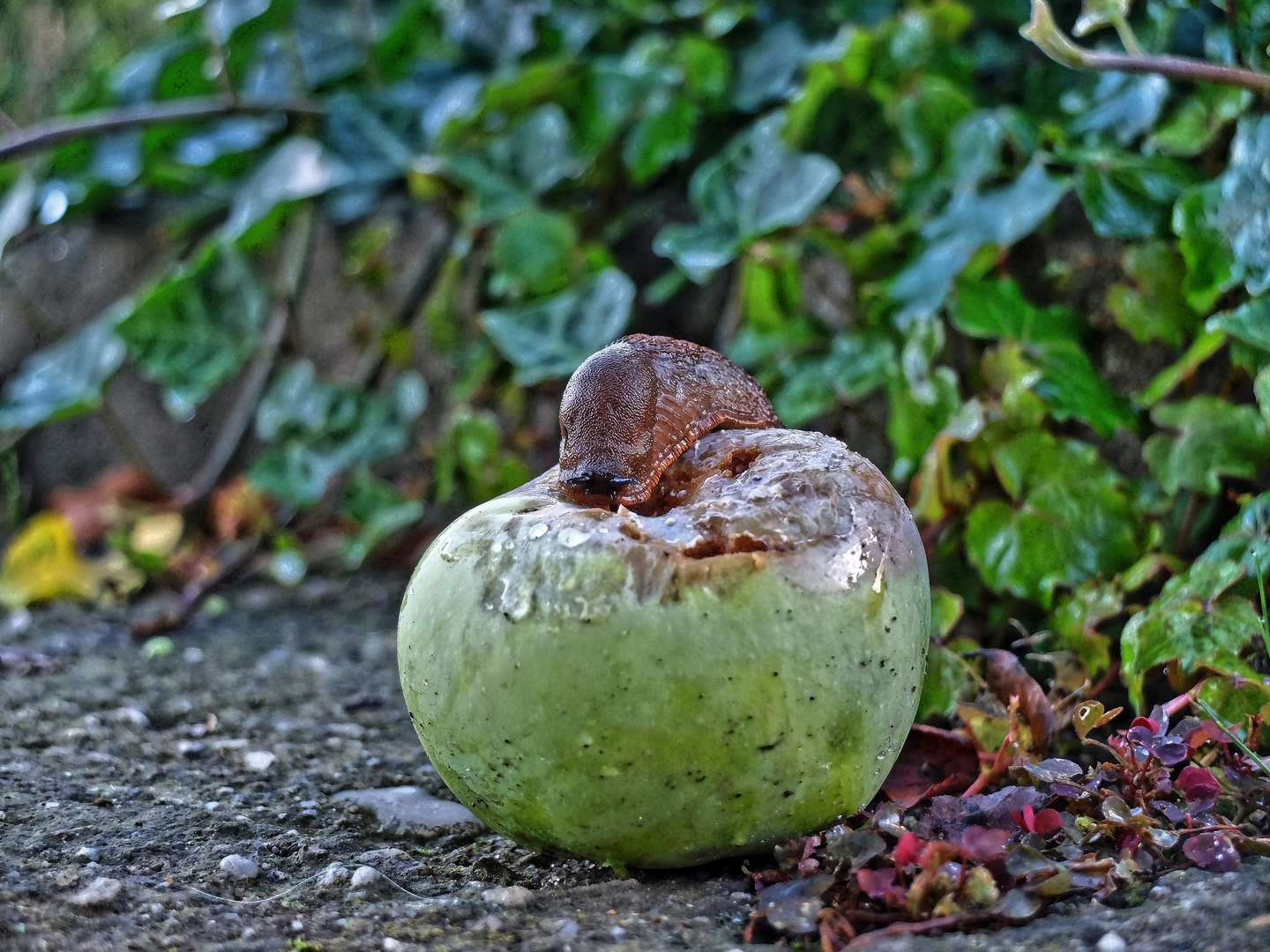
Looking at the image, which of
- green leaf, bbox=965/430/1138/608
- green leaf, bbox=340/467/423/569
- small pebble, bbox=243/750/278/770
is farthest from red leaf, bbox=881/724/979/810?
green leaf, bbox=340/467/423/569

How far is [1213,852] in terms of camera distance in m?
1.33

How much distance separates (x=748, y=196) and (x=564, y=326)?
0.60 meters

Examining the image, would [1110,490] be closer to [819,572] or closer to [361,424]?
[819,572]

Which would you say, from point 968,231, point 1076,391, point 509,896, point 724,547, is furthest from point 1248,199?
point 509,896

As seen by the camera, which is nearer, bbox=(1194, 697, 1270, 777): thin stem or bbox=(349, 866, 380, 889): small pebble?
bbox=(1194, 697, 1270, 777): thin stem

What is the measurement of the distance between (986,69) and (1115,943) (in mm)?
2454

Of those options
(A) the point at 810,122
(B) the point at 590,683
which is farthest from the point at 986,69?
(B) the point at 590,683

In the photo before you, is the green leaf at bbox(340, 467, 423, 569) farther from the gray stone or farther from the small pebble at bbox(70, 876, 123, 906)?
the small pebble at bbox(70, 876, 123, 906)

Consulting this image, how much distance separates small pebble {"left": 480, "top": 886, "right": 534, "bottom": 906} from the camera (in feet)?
4.54

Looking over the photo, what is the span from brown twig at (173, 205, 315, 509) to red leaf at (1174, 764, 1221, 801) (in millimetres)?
2917

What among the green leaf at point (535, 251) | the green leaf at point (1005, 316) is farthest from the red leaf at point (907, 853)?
the green leaf at point (535, 251)

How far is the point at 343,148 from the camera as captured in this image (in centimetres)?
365

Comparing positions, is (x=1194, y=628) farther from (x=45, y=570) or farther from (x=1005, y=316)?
(x=45, y=570)

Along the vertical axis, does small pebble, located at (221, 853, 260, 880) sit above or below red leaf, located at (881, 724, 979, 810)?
above
